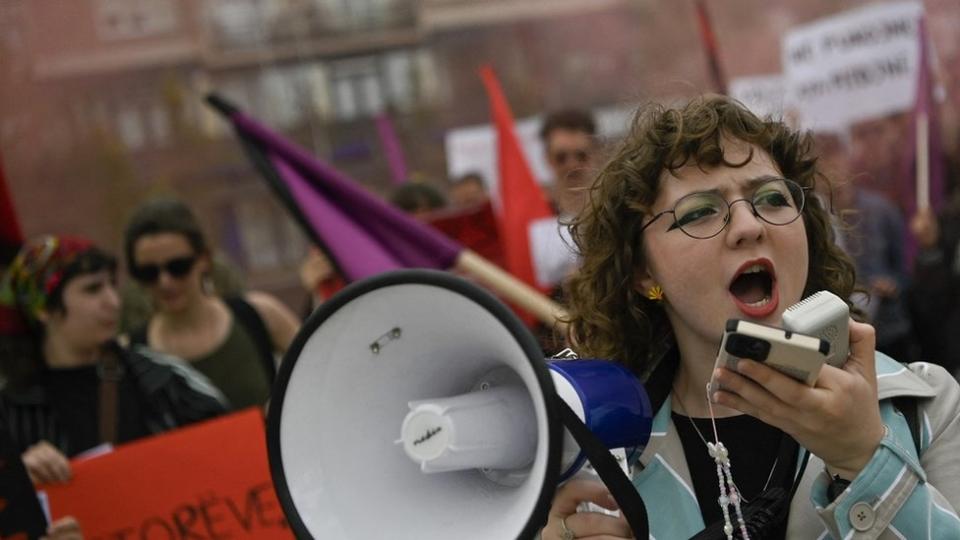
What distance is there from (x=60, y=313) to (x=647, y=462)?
81.2 inches

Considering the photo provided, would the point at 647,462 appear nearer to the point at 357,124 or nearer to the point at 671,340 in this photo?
the point at 671,340

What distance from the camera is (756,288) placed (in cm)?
157

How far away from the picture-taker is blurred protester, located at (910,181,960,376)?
15.6 ft

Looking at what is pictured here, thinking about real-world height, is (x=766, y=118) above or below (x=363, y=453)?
above

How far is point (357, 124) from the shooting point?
713cm

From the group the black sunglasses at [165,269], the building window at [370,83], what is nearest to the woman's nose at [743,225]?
the black sunglasses at [165,269]

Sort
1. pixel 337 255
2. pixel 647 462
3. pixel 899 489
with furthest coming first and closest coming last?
pixel 337 255, pixel 647 462, pixel 899 489

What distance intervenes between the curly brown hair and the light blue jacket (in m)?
0.15

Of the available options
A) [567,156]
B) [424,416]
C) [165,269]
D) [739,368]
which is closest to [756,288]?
[739,368]

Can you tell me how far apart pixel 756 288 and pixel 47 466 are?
75.1 inches

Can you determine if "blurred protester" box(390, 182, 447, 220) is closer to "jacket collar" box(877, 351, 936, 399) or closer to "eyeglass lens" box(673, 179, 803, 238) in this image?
"eyeglass lens" box(673, 179, 803, 238)

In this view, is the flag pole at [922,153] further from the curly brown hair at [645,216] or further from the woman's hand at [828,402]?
the woman's hand at [828,402]

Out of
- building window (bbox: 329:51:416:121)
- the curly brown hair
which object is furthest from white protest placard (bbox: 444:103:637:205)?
the curly brown hair

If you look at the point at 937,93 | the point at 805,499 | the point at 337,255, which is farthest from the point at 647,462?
the point at 937,93
